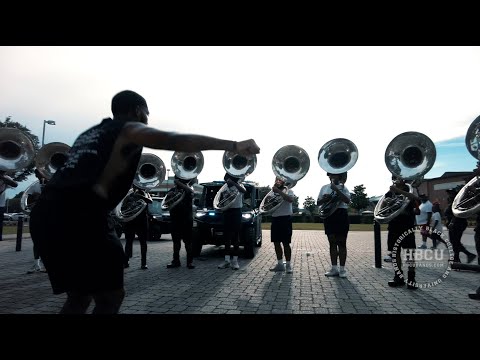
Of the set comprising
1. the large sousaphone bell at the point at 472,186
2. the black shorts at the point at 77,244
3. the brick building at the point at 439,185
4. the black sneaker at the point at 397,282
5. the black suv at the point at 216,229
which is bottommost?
the black sneaker at the point at 397,282

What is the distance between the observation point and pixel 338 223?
20.9 feet

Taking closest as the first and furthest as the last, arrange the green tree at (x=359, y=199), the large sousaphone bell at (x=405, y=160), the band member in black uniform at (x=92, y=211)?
the band member in black uniform at (x=92, y=211), the large sousaphone bell at (x=405, y=160), the green tree at (x=359, y=199)

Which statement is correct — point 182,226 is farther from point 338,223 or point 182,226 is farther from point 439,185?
point 439,185

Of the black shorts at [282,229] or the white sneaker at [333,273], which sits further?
the black shorts at [282,229]

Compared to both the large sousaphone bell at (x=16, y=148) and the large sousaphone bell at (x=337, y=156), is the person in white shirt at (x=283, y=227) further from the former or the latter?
the large sousaphone bell at (x=16, y=148)

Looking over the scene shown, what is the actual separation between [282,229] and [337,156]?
206cm

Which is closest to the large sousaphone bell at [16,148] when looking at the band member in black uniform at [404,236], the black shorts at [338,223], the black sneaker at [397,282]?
the black shorts at [338,223]

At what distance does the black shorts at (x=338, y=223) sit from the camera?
20.8 ft

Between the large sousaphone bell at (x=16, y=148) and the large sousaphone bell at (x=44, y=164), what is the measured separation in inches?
12.6

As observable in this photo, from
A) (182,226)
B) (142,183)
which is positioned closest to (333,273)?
(182,226)
